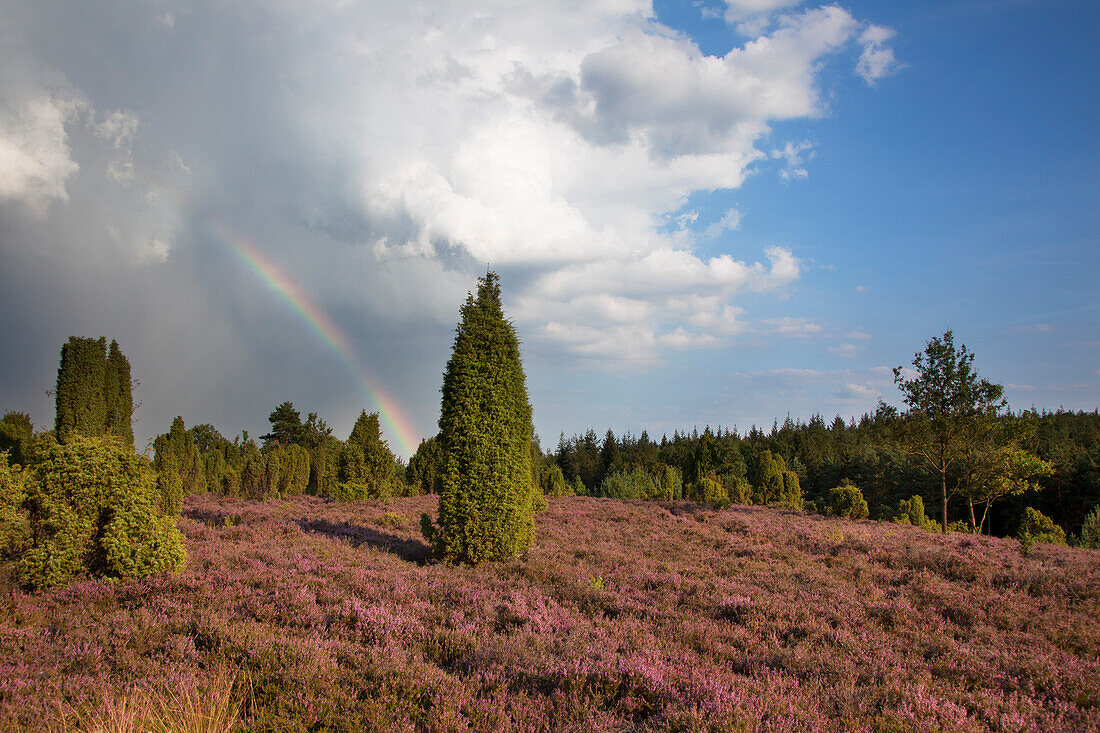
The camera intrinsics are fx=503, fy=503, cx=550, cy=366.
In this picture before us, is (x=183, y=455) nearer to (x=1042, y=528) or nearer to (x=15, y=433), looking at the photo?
(x=15, y=433)

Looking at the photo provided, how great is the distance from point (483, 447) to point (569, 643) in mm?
6270

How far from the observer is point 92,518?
803 cm

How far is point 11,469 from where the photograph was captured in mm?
7578

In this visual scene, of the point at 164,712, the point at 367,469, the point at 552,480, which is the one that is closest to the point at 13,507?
the point at 164,712

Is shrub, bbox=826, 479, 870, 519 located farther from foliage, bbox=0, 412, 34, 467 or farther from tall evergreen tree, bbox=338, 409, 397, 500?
foliage, bbox=0, 412, 34, 467

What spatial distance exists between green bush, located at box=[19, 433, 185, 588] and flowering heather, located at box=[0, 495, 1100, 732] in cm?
38

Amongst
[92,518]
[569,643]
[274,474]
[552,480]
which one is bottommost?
[552,480]

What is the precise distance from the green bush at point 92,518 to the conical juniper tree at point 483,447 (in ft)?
17.3

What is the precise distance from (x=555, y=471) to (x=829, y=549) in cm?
3469

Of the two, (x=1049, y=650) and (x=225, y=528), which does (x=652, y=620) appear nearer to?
(x=1049, y=650)

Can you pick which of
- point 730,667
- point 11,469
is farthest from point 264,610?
point 730,667

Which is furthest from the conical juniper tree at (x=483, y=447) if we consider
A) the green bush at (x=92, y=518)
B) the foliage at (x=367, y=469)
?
the foliage at (x=367, y=469)

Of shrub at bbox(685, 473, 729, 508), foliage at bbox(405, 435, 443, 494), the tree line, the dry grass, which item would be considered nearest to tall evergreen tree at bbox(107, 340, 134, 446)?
the tree line

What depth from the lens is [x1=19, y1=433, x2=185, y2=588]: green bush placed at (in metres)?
7.62
